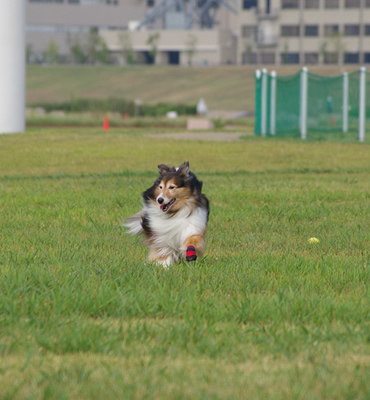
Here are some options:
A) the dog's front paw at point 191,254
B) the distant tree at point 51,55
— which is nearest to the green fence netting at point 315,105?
the dog's front paw at point 191,254

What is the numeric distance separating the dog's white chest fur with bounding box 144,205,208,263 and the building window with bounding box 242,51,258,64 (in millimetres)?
105716

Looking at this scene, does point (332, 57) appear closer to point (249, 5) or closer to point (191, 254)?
point (249, 5)

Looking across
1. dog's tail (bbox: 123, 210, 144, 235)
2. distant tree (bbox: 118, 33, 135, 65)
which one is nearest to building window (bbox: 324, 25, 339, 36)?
distant tree (bbox: 118, 33, 135, 65)

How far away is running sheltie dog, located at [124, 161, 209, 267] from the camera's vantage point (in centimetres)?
705

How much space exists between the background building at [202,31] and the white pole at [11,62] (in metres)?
81.9

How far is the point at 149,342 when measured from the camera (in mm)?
4922

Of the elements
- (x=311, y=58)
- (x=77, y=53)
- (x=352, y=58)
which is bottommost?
(x=352, y=58)

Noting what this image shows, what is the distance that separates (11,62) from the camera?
1109 inches

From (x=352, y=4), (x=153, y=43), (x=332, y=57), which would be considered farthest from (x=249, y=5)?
(x=153, y=43)

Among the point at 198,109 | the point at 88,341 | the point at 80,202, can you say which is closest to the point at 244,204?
the point at 80,202

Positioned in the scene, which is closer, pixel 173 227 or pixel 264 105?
pixel 173 227

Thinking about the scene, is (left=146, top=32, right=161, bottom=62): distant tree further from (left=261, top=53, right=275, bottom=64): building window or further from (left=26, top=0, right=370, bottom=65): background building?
(left=261, top=53, right=275, bottom=64): building window

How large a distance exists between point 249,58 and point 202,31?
33.4ft

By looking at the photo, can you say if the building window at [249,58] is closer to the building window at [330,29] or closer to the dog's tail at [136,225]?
the building window at [330,29]
